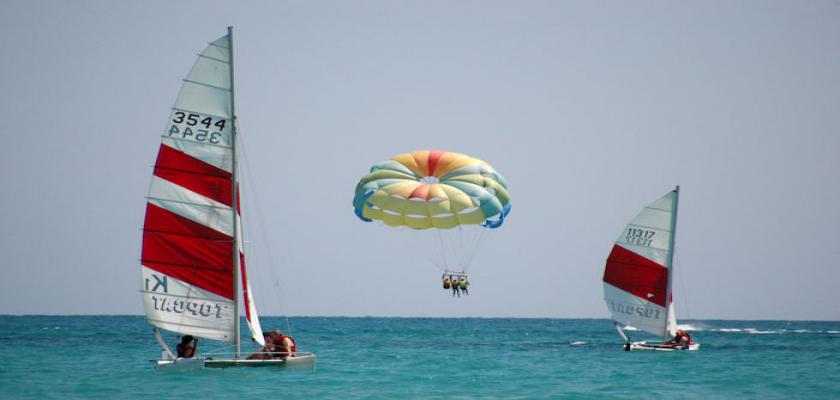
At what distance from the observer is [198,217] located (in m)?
27.6

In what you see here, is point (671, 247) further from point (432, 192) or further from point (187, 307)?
point (187, 307)

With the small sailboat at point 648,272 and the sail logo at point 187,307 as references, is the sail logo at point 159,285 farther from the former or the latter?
the small sailboat at point 648,272

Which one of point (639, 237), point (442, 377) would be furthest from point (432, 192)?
point (639, 237)

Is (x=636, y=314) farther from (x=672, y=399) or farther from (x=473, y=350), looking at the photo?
(x=672, y=399)

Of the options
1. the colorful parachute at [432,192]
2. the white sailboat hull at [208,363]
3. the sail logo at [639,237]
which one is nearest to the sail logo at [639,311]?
the sail logo at [639,237]

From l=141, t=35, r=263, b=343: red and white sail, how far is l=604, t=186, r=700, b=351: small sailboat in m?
25.1

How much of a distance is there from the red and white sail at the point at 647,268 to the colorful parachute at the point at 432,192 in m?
8.12

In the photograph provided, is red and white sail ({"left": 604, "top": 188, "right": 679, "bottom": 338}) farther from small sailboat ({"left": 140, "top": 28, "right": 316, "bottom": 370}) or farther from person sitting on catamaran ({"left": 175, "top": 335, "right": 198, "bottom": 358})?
person sitting on catamaran ({"left": 175, "top": 335, "right": 198, "bottom": 358})

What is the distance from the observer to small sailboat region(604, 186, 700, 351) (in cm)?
4847

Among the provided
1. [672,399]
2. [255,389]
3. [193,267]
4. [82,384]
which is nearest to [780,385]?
[672,399]

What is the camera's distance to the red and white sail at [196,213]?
27156 millimetres

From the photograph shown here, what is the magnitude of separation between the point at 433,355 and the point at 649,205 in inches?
491

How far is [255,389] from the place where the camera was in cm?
2805

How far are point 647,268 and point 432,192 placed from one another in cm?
1329
